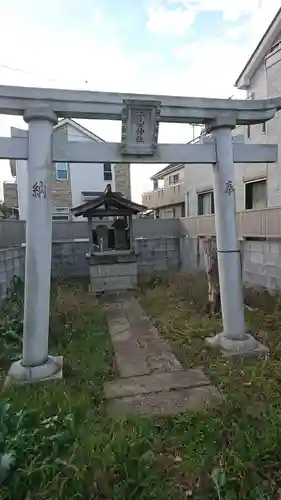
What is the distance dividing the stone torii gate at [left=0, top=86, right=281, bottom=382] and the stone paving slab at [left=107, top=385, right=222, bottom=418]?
3.04ft

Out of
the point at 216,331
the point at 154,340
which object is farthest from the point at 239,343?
the point at 154,340

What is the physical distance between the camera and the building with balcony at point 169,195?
18.7 metres

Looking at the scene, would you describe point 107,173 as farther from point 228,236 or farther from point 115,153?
point 228,236

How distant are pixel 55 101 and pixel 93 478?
3.85 meters

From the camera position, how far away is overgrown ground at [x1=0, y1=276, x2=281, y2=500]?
210 cm

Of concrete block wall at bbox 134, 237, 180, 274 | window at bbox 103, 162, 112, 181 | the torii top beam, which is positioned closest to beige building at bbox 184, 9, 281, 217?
concrete block wall at bbox 134, 237, 180, 274

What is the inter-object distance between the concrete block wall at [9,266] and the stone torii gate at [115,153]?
2.73 metres

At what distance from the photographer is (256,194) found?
34.4 ft

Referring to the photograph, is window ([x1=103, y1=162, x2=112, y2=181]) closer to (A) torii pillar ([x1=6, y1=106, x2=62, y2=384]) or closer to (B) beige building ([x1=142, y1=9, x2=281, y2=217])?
(B) beige building ([x1=142, y1=9, x2=281, y2=217])

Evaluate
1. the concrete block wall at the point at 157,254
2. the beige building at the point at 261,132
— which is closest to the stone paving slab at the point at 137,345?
the concrete block wall at the point at 157,254

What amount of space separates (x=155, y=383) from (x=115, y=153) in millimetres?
2937

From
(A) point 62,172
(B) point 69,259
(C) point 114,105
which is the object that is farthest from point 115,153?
(A) point 62,172

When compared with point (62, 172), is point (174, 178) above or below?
above

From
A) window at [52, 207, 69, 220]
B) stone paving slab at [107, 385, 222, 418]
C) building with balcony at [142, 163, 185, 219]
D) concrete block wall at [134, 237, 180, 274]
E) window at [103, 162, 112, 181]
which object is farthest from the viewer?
building with balcony at [142, 163, 185, 219]
